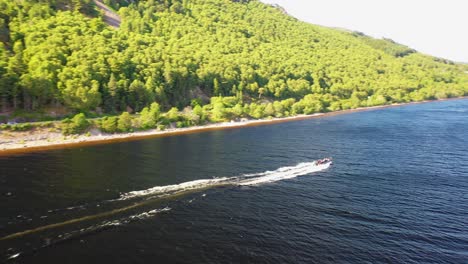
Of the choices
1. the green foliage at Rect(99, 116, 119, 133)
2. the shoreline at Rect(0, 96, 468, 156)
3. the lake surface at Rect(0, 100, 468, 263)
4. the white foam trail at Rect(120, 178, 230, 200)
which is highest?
the green foliage at Rect(99, 116, 119, 133)

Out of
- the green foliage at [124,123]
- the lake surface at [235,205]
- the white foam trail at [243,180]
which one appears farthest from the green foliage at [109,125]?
the white foam trail at [243,180]

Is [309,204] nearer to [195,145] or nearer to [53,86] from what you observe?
[195,145]

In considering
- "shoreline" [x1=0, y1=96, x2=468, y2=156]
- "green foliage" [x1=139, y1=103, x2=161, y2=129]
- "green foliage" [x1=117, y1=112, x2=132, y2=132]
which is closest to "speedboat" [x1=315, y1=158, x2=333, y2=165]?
"shoreline" [x1=0, y1=96, x2=468, y2=156]

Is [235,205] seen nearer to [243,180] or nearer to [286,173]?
[243,180]

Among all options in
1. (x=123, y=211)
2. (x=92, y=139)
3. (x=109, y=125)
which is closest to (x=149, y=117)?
(x=109, y=125)

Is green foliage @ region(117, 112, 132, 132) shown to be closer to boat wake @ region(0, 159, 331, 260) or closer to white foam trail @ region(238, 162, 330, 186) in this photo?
boat wake @ region(0, 159, 331, 260)

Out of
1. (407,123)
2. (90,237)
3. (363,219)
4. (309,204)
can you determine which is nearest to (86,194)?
(90,237)
